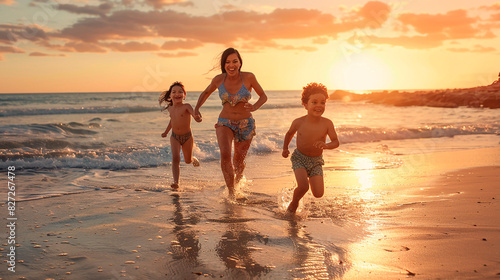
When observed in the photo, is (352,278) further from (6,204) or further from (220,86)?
(6,204)

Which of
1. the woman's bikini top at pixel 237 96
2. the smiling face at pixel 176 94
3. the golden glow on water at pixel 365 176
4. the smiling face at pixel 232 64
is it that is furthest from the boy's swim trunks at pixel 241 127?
the golden glow on water at pixel 365 176

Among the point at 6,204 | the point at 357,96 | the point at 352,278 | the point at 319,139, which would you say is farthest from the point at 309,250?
the point at 357,96

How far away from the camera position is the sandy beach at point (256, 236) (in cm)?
339

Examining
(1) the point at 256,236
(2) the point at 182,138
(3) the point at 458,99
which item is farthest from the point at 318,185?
(3) the point at 458,99

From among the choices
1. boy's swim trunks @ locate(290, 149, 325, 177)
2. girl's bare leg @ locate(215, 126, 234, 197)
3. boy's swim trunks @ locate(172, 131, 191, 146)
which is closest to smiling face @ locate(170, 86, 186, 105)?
boy's swim trunks @ locate(172, 131, 191, 146)

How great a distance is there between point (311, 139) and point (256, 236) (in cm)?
171

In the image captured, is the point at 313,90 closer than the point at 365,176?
Yes

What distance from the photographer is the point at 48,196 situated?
249 inches

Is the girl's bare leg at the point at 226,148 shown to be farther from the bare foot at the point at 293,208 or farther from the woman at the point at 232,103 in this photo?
the bare foot at the point at 293,208

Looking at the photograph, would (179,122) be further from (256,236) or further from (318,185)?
(256,236)

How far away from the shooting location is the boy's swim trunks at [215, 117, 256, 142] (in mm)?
6234

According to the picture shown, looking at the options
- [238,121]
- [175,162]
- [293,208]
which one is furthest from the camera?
[175,162]

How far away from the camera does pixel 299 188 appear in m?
5.32

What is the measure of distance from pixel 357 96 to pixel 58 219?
5482 cm
